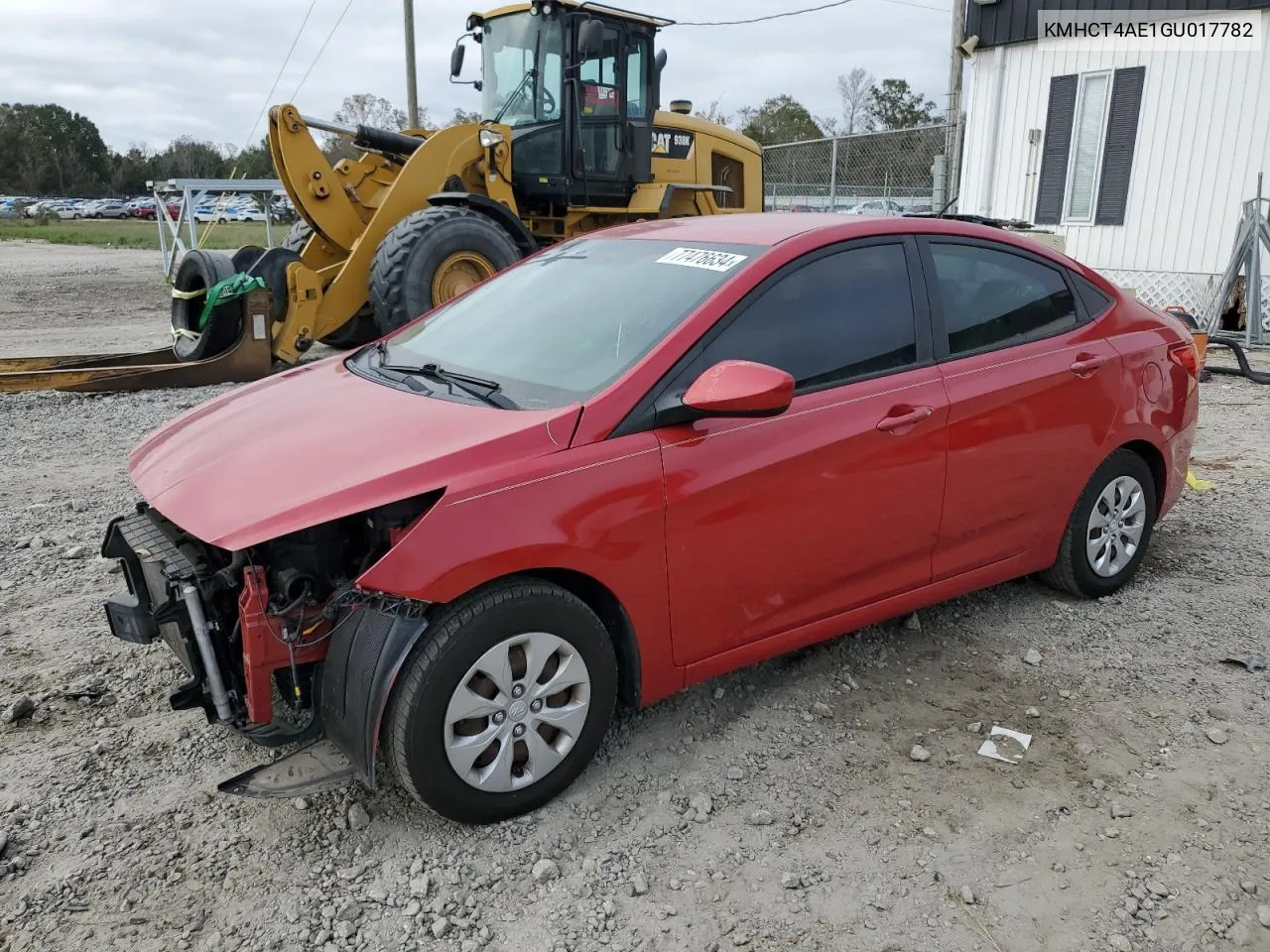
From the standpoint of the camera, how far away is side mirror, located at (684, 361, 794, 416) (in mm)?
2740

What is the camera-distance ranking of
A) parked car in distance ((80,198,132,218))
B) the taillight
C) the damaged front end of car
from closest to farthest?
the damaged front end of car → the taillight → parked car in distance ((80,198,132,218))

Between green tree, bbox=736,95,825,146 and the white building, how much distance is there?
91.0 ft

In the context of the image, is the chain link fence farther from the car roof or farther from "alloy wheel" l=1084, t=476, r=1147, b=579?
the car roof

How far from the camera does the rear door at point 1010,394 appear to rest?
3559mm

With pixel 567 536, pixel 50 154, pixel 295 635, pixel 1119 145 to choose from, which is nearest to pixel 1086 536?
pixel 567 536

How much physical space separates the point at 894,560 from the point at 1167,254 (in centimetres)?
953

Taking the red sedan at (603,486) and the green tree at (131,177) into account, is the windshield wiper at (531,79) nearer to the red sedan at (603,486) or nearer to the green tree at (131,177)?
the red sedan at (603,486)

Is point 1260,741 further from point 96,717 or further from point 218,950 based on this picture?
point 96,717

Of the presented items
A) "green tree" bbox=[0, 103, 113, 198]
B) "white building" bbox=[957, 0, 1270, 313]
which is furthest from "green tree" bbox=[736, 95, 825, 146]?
"green tree" bbox=[0, 103, 113, 198]

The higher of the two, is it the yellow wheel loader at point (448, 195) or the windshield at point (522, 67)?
the windshield at point (522, 67)

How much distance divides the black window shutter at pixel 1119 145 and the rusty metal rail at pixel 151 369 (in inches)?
363

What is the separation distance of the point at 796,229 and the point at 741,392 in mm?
950

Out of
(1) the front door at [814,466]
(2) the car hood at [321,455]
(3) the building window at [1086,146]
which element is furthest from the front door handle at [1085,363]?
(3) the building window at [1086,146]

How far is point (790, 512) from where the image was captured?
10.2 feet
